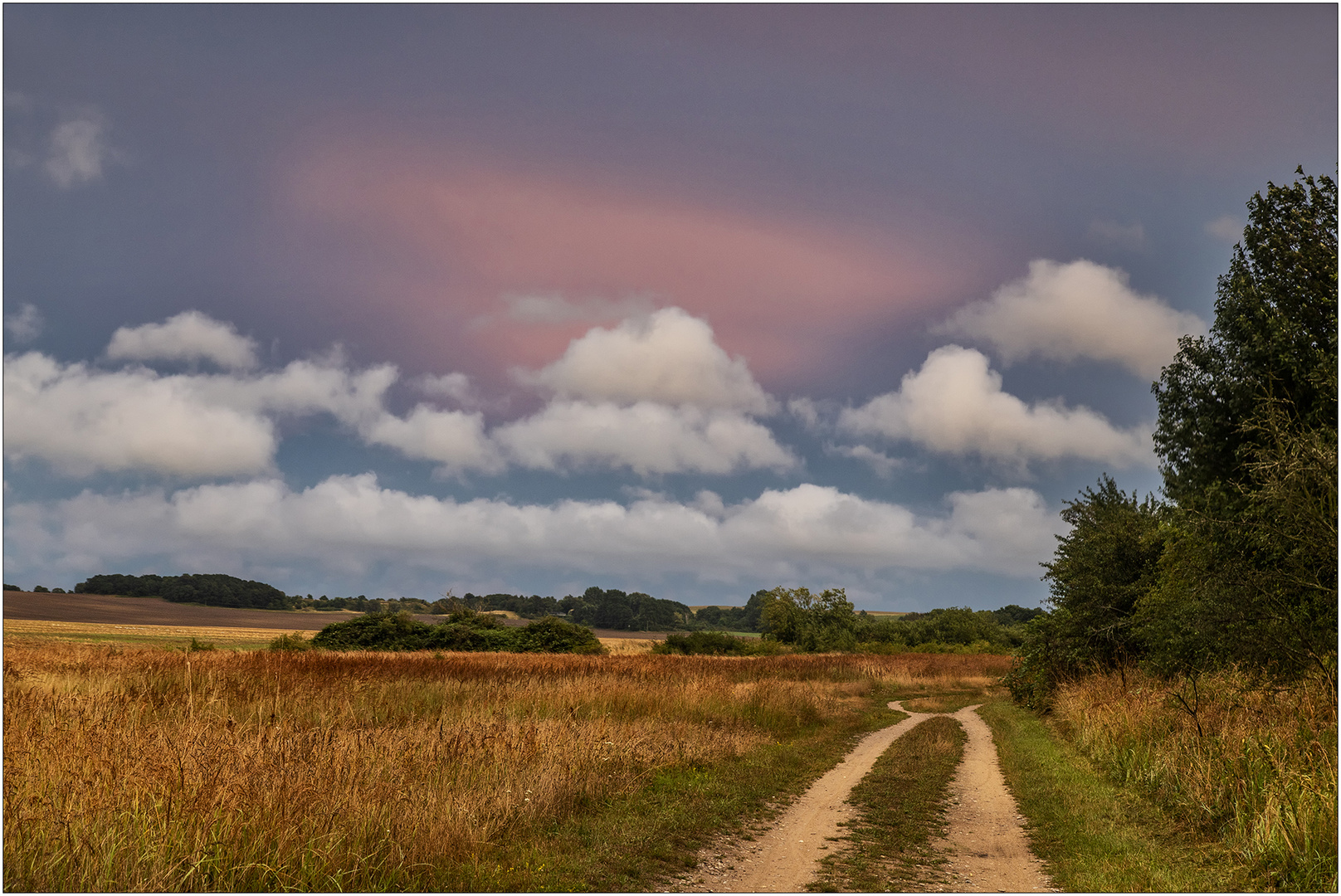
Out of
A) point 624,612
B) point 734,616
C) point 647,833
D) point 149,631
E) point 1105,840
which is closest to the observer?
point 647,833

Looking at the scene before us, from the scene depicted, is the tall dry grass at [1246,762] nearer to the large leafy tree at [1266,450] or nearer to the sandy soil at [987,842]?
the large leafy tree at [1266,450]

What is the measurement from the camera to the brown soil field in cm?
9088

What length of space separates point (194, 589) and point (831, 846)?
6251 inches

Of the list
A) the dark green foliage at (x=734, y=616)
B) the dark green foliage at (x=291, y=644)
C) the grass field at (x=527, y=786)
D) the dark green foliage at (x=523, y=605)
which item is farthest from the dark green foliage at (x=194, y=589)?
the grass field at (x=527, y=786)

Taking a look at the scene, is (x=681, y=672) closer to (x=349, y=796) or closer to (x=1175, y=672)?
(x=1175, y=672)

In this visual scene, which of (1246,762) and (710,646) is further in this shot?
(710,646)

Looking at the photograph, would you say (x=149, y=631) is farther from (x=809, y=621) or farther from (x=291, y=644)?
(x=809, y=621)

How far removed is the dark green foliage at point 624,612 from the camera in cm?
15088

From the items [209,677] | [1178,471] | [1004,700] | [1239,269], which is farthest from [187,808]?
[1004,700]

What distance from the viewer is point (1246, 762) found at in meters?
10.1

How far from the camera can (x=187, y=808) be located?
21.8 ft

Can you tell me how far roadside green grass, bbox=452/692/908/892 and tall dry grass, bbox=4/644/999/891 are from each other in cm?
25

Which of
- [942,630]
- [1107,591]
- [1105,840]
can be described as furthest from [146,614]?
[1105,840]

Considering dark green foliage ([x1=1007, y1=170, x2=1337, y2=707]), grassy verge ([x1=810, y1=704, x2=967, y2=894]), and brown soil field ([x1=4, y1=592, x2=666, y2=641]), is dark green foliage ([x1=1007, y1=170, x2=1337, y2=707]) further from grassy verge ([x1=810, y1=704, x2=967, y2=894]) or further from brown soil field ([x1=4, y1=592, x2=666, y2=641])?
brown soil field ([x1=4, y1=592, x2=666, y2=641])
